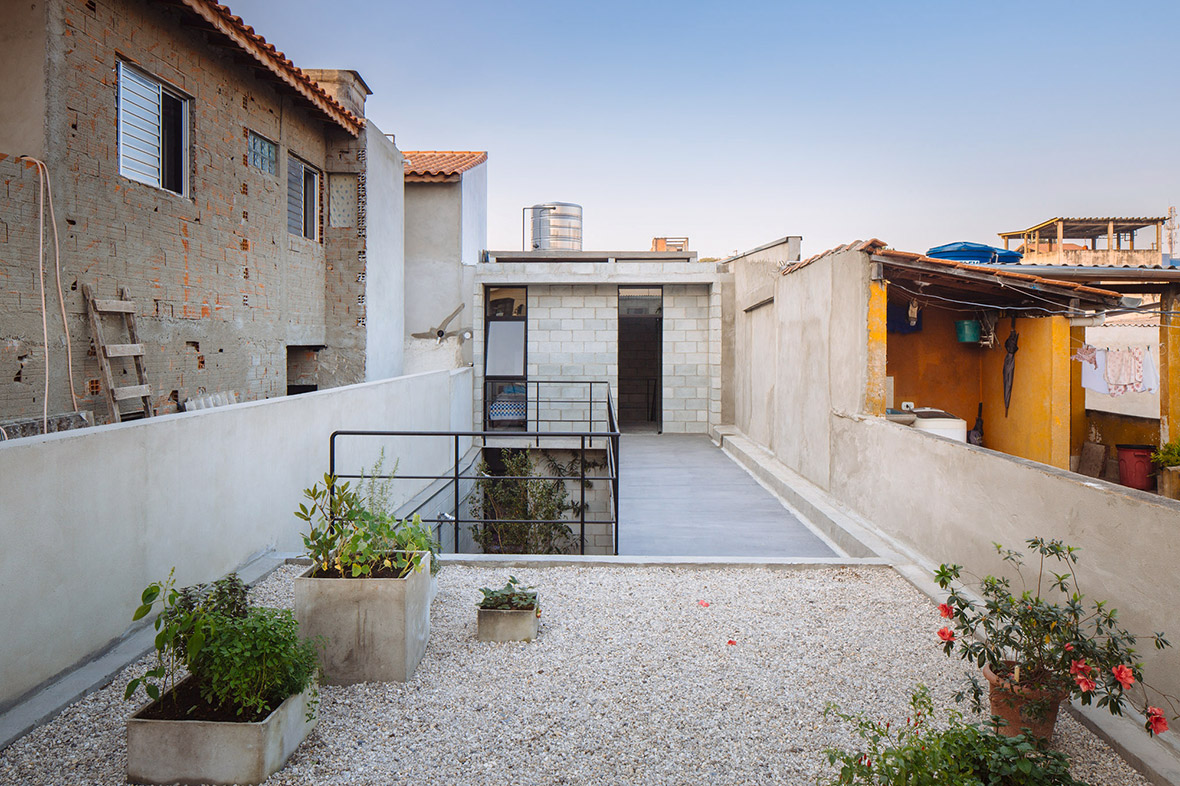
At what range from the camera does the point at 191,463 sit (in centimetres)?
406

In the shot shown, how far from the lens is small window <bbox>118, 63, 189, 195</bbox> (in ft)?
20.3

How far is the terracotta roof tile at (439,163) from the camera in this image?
13.2 metres

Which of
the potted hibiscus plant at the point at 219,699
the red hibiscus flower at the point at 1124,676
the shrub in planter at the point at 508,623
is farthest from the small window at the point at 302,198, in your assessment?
the red hibiscus flower at the point at 1124,676

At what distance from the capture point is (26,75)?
521cm

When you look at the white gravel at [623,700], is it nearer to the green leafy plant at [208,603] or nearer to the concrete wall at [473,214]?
the green leafy plant at [208,603]

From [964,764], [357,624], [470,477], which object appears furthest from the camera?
[470,477]

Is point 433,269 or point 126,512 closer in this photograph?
point 126,512

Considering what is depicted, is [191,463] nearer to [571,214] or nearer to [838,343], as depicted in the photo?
[838,343]

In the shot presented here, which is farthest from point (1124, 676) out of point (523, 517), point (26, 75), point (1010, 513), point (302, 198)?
point (302, 198)

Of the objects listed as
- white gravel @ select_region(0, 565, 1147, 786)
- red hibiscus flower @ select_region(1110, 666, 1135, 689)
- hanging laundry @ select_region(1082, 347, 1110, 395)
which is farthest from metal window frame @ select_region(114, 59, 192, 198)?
hanging laundry @ select_region(1082, 347, 1110, 395)

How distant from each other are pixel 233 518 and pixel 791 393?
258 inches

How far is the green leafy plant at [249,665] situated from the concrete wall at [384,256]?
838 centimetres

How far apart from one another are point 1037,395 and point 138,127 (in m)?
9.48

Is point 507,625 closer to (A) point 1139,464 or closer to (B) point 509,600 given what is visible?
(B) point 509,600
